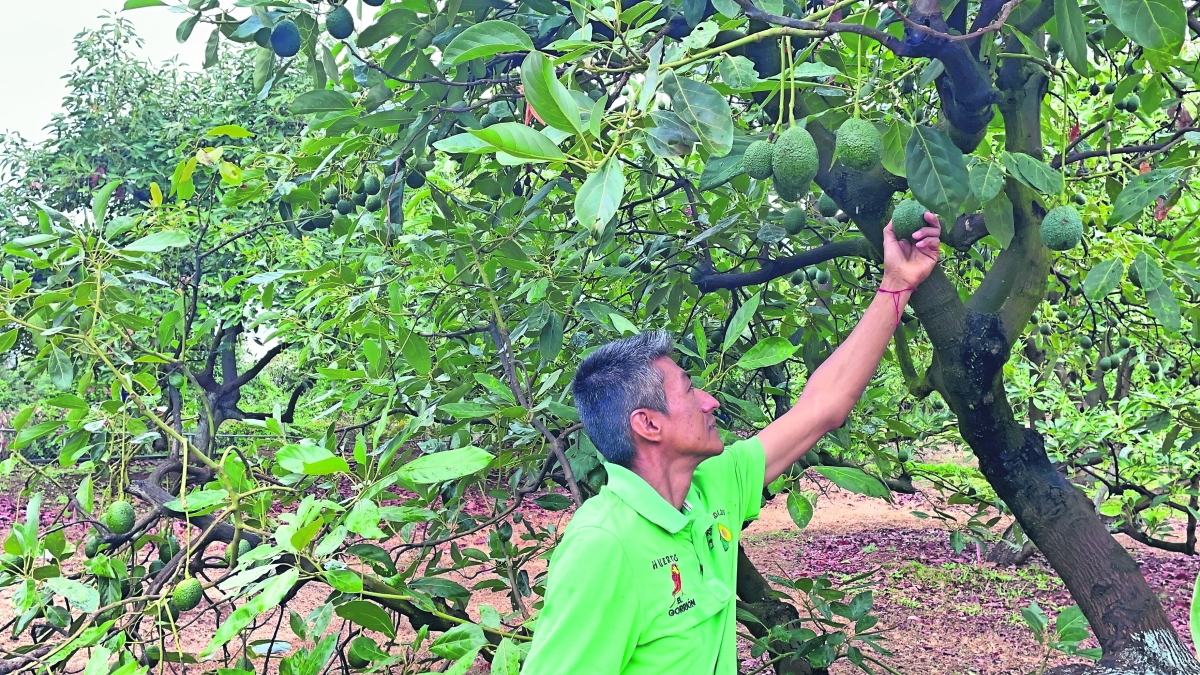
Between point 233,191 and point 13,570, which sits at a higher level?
point 233,191

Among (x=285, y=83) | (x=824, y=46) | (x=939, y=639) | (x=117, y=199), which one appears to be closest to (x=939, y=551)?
(x=939, y=639)

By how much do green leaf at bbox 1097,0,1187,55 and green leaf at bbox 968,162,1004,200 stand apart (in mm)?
344

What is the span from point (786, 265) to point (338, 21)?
44.1 inches

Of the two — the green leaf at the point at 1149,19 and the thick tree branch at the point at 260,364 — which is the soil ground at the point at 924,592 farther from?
the green leaf at the point at 1149,19

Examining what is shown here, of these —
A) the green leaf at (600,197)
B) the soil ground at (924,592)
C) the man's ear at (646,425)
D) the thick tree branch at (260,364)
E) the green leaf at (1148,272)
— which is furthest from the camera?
the thick tree branch at (260,364)

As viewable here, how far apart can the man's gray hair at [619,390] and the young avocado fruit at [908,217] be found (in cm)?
53

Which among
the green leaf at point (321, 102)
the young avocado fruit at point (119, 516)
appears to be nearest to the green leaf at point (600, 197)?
the green leaf at point (321, 102)

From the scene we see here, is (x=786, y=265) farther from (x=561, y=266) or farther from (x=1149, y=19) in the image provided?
(x=1149, y=19)

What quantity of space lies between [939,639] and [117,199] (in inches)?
379

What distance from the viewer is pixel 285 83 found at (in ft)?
33.0

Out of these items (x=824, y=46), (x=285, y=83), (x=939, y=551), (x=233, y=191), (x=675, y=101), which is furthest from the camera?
(x=285, y=83)

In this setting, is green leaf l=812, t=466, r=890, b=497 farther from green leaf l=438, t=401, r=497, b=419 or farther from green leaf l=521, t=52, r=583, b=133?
green leaf l=521, t=52, r=583, b=133

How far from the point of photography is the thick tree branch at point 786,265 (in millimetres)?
2191

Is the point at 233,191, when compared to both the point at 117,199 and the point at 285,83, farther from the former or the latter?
the point at 117,199
